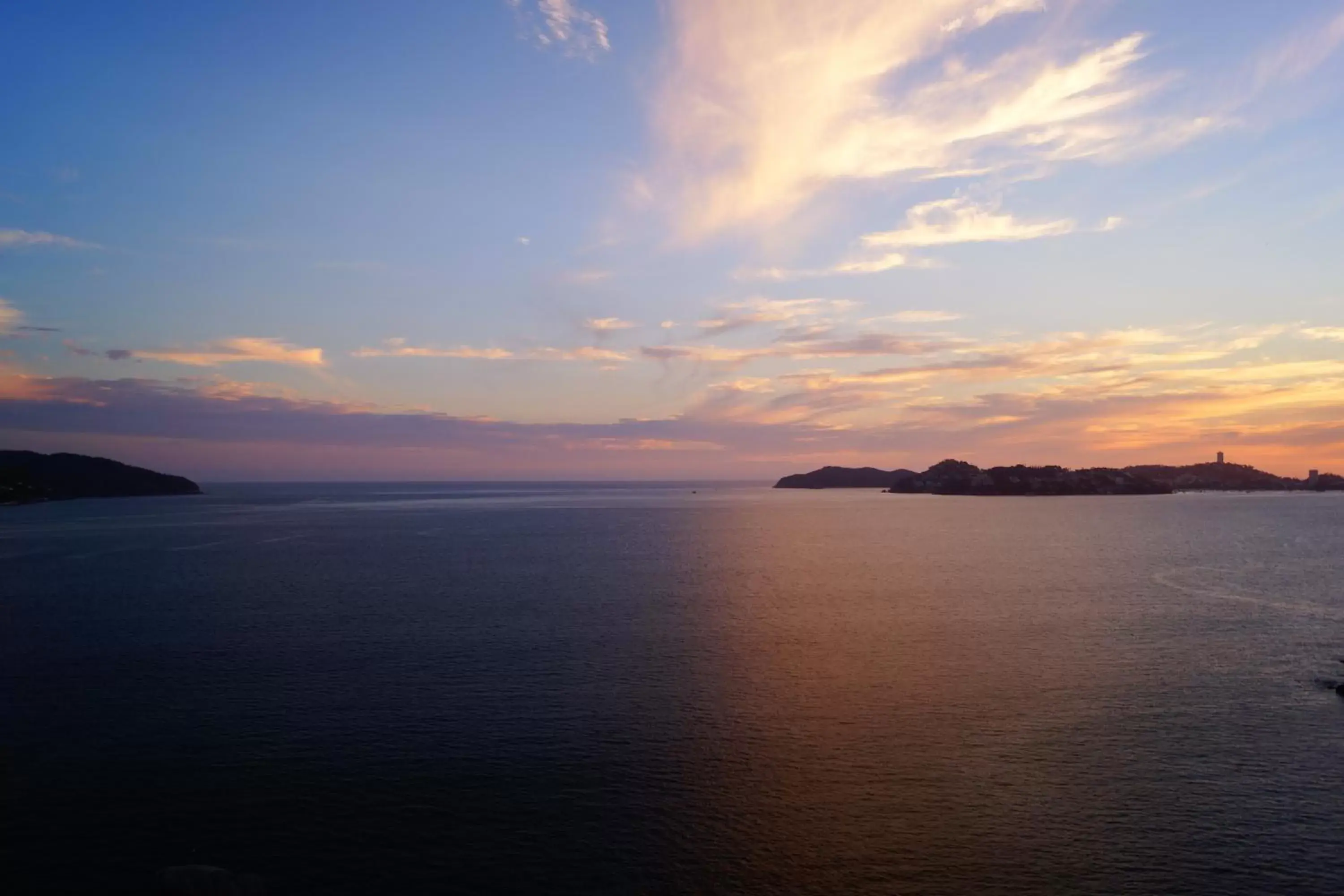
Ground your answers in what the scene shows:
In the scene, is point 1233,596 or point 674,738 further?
point 1233,596

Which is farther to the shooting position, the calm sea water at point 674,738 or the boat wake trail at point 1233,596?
the boat wake trail at point 1233,596

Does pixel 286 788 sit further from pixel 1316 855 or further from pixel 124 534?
pixel 124 534

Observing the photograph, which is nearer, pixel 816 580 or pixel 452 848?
pixel 452 848

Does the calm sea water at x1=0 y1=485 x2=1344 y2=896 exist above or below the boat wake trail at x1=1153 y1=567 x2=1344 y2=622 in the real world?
below

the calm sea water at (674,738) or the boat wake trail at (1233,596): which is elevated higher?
the boat wake trail at (1233,596)

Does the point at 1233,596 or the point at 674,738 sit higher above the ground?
the point at 1233,596

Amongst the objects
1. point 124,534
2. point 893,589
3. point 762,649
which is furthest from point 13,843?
point 124,534

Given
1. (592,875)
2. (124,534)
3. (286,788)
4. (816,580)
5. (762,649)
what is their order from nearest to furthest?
(592,875)
(286,788)
(762,649)
(816,580)
(124,534)

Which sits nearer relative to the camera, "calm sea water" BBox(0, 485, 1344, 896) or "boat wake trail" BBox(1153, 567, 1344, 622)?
"calm sea water" BBox(0, 485, 1344, 896)
